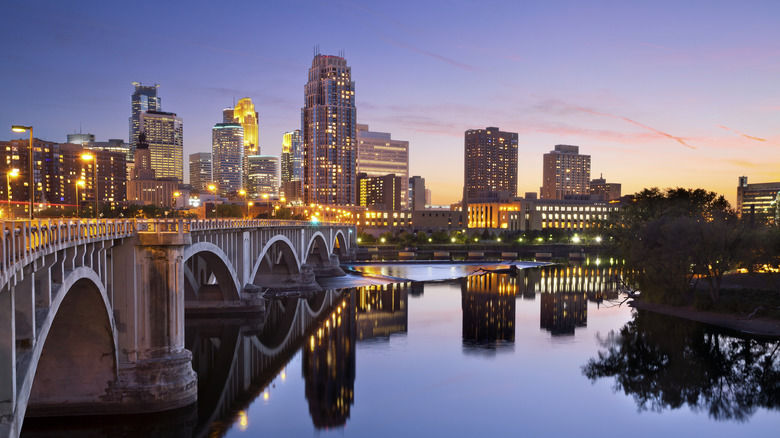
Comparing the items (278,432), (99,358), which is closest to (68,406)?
(99,358)

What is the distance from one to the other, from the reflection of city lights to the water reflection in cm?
2095

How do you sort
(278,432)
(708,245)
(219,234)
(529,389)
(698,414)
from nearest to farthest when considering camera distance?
(278,432)
(698,414)
(529,389)
(219,234)
(708,245)

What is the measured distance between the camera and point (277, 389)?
120ft

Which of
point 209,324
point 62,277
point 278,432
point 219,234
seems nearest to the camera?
point 62,277

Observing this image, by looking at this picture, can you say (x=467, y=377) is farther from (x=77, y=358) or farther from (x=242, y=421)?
(x=77, y=358)

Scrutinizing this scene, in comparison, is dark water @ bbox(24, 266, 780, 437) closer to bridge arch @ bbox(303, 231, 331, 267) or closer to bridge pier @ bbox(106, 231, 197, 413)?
bridge pier @ bbox(106, 231, 197, 413)

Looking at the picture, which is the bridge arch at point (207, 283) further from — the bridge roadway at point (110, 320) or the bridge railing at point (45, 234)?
the bridge railing at point (45, 234)

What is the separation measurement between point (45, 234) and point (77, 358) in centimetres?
1063

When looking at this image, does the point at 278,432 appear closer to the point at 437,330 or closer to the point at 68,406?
the point at 68,406

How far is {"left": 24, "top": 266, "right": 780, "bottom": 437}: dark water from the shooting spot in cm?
3008

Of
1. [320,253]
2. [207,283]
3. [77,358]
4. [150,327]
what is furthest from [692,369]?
[320,253]

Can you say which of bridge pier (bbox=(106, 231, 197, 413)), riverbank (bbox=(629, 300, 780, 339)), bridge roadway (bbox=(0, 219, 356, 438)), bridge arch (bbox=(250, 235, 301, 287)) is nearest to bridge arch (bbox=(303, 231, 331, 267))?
bridge arch (bbox=(250, 235, 301, 287))

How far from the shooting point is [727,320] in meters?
52.4

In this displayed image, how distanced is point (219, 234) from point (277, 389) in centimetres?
1461
